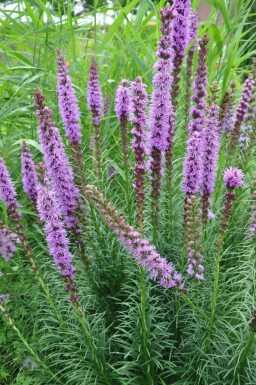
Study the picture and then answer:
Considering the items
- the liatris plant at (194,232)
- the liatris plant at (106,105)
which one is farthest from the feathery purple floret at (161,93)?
the liatris plant at (106,105)

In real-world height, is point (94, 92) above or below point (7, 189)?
above

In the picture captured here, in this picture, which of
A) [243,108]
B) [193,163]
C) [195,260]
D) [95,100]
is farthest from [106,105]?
[195,260]

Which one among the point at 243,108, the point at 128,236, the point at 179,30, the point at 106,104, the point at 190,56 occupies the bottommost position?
the point at 128,236

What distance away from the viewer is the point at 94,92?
294 cm

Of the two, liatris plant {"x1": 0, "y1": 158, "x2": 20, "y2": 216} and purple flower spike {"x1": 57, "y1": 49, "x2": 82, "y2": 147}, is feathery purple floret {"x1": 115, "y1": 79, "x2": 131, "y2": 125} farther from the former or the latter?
liatris plant {"x1": 0, "y1": 158, "x2": 20, "y2": 216}

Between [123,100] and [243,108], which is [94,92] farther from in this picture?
[243,108]

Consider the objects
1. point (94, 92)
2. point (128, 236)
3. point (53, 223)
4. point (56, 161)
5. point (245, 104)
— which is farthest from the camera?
point (245, 104)

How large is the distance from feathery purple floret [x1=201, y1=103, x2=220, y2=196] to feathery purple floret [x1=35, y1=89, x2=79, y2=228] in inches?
35.0

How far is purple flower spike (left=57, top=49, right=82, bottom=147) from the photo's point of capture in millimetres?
2613

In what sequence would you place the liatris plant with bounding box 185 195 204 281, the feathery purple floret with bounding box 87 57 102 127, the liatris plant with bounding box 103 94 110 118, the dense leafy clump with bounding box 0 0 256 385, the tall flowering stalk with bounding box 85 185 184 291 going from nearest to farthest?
the tall flowering stalk with bounding box 85 185 184 291, the liatris plant with bounding box 185 195 204 281, the dense leafy clump with bounding box 0 0 256 385, the feathery purple floret with bounding box 87 57 102 127, the liatris plant with bounding box 103 94 110 118

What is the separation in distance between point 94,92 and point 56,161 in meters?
0.88

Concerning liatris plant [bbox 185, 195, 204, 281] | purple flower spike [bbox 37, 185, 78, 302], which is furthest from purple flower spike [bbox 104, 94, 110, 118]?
liatris plant [bbox 185, 195, 204, 281]

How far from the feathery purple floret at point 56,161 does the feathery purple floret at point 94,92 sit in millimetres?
666

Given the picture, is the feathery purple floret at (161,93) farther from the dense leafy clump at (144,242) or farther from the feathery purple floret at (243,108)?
the feathery purple floret at (243,108)
